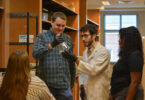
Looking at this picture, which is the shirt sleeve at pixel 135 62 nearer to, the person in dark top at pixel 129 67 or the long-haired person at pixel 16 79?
the person in dark top at pixel 129 67

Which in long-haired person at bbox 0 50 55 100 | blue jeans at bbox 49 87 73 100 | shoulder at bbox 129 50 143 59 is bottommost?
blue jeans at bbox 49 87 73 100

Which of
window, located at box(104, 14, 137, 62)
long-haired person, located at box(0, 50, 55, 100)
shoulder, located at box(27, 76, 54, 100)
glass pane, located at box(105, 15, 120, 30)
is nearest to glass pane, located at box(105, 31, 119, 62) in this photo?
window, located at box(104, 14, 137, 62)

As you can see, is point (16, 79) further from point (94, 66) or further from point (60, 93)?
point (60, 93)

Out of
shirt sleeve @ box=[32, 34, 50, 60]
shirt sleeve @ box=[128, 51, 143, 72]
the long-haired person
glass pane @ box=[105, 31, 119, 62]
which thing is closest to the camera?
the long-haired person

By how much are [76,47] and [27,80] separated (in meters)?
3.85

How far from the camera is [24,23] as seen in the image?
288 cm

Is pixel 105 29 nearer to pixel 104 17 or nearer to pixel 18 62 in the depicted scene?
pixel 104 17

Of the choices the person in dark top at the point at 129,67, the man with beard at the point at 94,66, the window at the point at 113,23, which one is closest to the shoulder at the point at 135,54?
the person in dark top at the point at 129,67

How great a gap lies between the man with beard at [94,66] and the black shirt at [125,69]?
0.23 meters

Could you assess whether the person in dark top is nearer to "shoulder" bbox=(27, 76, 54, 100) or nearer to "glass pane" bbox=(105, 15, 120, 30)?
"shoulder" bbox=(27, 76, 54, 100)

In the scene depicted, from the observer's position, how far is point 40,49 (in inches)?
93.1

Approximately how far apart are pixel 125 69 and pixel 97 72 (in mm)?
348

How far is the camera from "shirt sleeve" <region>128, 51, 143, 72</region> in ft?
6.57

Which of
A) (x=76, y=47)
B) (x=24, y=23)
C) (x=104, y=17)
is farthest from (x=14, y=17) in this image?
(x=104, y=17)
